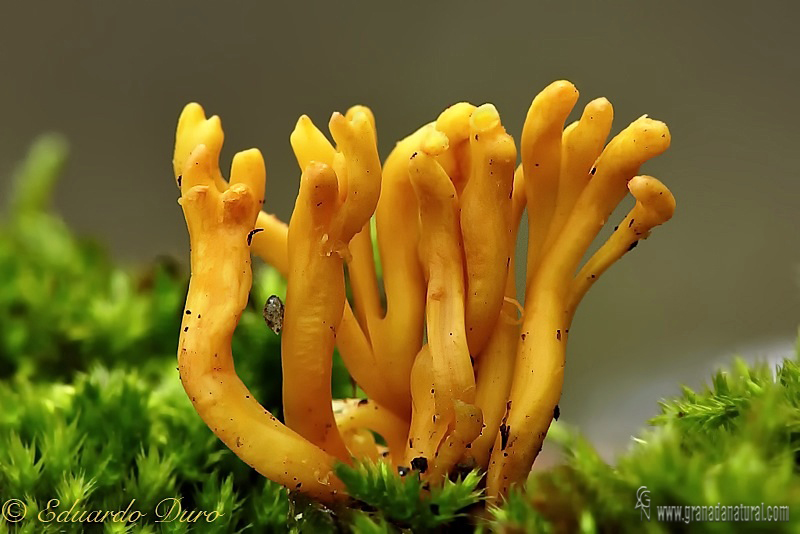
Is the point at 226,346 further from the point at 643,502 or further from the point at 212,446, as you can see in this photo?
the point at 643,502

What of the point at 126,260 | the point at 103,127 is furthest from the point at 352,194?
the point at 103,127

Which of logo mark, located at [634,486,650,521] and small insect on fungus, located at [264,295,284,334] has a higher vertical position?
small insect on fungus, located at [264,295,284,334]

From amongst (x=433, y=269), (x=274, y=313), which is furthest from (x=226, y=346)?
(x=433, y=269)

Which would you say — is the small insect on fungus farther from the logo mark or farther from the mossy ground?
the logo mark

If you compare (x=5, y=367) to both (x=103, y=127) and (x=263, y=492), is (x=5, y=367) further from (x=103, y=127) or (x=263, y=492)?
(x=103, y=127)

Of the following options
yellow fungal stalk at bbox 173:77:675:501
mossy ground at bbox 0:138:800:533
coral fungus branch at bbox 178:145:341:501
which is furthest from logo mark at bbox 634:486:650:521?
coral fungus branch at bbox 178:145:341:501

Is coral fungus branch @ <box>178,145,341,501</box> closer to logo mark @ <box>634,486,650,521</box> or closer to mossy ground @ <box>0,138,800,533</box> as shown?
mossy ground @ <box>0,138,800,533</box>

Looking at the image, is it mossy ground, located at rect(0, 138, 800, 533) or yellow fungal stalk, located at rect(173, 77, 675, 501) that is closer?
mossy ground, located at rect(0, 138, 800, 533)
